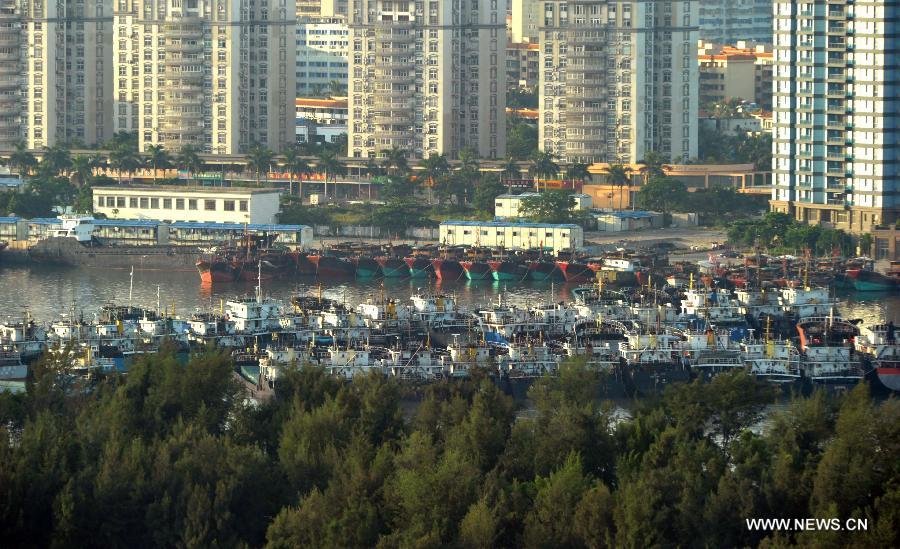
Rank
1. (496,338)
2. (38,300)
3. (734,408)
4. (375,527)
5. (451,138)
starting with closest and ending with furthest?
(375,527), (734,408), (496,338), (38,300), (451,138)

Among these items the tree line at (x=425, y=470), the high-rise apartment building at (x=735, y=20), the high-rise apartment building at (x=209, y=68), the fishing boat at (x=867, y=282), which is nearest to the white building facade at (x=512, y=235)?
the fishing boat at (x=867, y=282)

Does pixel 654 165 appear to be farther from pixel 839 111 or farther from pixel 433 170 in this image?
pixel 839 111

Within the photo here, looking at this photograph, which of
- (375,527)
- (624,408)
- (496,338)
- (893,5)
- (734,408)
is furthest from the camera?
(893,5)

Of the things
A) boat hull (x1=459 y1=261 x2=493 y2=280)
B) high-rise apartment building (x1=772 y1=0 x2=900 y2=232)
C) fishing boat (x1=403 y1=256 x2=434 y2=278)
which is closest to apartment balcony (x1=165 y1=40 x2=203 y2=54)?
fishing boat (x1=403 y1=256 x2=434 y2=278)

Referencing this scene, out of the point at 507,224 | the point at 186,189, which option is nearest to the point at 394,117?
the point at 186,189

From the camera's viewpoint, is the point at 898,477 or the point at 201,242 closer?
the point at 898,477

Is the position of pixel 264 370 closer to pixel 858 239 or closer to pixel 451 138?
pixel 858 239

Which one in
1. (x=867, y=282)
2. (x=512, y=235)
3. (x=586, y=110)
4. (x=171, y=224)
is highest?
(x=586, y=110)

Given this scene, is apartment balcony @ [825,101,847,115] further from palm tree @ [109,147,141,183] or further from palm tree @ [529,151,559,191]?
palm tree @ [109,147,141,183]

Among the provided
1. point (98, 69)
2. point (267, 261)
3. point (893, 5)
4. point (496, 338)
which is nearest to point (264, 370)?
point (496, 338)
